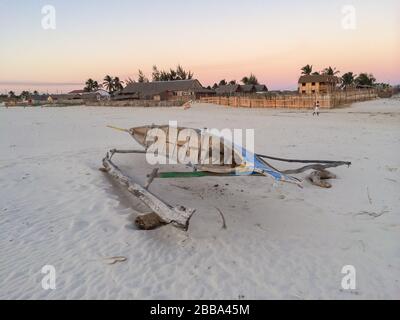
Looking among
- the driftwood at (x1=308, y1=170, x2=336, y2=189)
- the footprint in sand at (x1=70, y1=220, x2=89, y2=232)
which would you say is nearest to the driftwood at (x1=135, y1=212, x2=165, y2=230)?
the footprint in sand at (x1=70, y1=220, x2=89, y2=232)

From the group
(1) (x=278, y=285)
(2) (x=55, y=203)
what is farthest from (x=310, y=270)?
(2) (x=55, y=203)

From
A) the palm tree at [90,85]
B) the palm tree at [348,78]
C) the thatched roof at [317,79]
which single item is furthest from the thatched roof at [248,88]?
the palm tree at [90,85]

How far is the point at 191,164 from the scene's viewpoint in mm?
6141

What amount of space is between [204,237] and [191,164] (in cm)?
187

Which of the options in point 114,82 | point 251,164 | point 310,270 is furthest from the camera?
point 114,82

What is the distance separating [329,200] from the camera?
20.1ft

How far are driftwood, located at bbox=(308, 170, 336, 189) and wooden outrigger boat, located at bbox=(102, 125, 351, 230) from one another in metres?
0.02

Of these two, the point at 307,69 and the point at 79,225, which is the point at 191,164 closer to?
the point at 79,225

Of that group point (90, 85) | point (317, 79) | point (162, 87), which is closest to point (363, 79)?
point (317, 79)

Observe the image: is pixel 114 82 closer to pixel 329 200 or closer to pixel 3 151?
pixel 3 151

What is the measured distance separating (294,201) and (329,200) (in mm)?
669

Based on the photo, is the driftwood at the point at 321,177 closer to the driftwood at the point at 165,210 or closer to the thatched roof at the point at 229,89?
the driftwood at the point at 165,210

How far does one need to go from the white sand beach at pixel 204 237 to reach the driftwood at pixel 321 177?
23 centimetres

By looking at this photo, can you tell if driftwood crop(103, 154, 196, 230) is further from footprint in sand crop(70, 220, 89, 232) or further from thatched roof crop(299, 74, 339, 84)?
thatched roof crop(299, 74, 339, 84)
